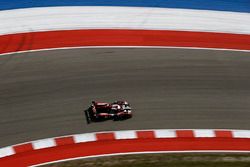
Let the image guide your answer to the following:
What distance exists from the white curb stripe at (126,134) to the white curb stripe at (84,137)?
0.96 metres

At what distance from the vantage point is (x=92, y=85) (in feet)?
68.3

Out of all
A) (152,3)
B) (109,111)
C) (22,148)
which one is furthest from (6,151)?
(152,3)

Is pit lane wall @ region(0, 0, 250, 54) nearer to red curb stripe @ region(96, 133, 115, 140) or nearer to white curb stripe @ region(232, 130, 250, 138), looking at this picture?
white curb stripe @ region(232, 130, 250, 138)

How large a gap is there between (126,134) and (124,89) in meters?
2.43

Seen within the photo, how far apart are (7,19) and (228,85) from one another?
11.4 meters

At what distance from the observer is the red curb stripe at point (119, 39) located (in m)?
22.5

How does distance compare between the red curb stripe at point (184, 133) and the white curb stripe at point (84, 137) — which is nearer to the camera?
the white curb stripe at point (84, 137)

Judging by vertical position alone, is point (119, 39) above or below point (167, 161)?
above

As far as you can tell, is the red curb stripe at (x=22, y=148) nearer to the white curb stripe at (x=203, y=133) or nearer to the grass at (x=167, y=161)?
the grass at (x=167, y=161)

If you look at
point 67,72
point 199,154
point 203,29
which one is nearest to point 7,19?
point 67,72

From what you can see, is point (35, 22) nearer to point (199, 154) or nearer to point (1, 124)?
point (1, 124)

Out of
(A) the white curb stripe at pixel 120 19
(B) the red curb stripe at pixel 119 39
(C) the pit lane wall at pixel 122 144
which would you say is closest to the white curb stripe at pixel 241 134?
(C) the pit lane wall at pixel 122 144

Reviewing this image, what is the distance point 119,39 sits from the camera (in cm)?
2314

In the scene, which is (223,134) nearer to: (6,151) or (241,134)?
(241,134)
